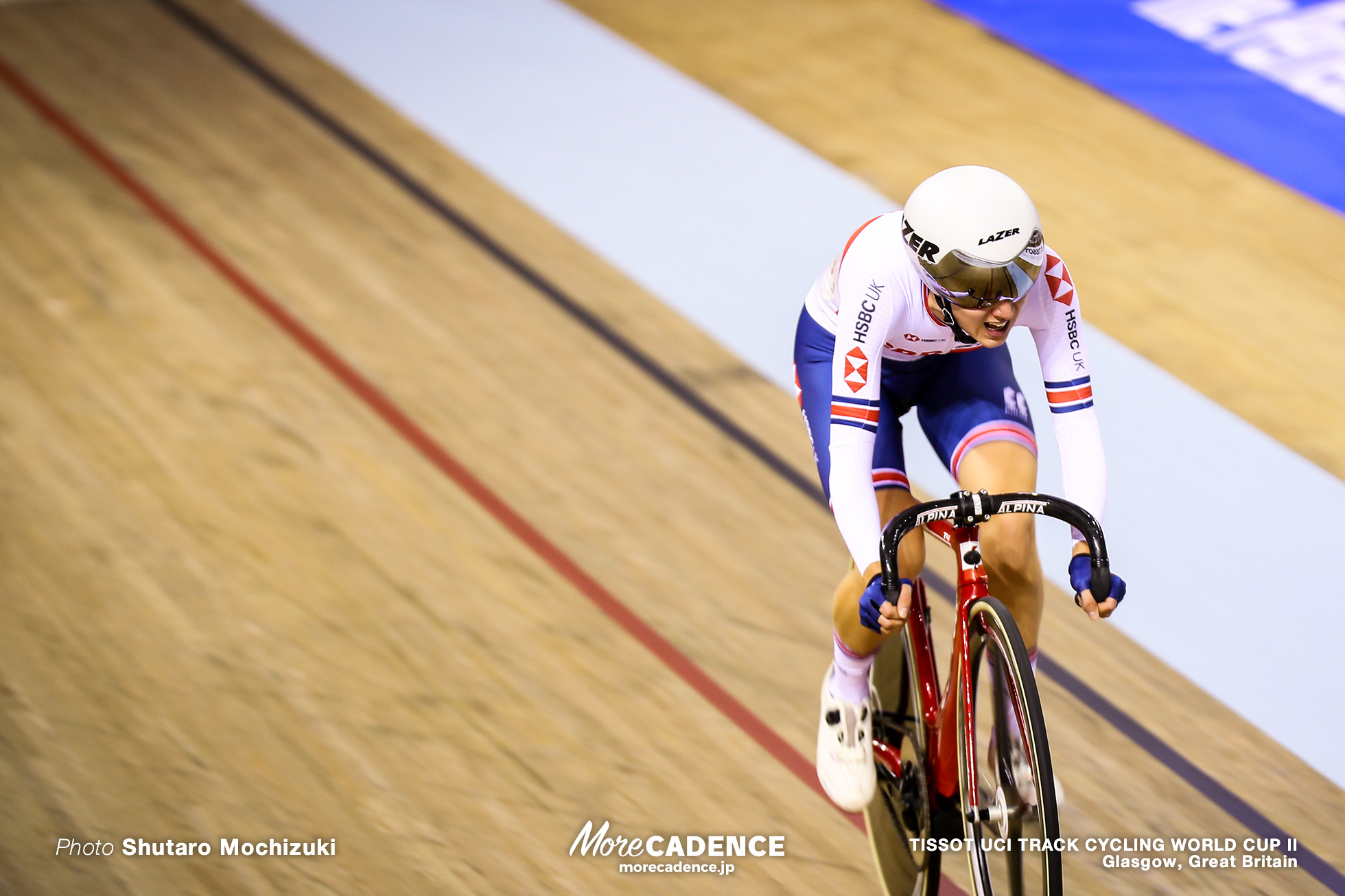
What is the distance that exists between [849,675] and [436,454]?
1.62 metres

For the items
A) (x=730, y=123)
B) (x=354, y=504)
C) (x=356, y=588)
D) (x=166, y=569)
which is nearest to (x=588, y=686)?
(x=356, y=588)

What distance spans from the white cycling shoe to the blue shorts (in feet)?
1.35

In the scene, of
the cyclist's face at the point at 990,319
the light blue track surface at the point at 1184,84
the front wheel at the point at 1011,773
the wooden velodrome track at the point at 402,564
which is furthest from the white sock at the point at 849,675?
the light blue track surface at the point at 1184,84

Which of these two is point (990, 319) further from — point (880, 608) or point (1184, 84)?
point (1184, 84)

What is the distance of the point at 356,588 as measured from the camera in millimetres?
3074

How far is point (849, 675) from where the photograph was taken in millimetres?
2256

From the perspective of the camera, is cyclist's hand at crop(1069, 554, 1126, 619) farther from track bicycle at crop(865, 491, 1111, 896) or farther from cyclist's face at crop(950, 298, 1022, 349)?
cyclist's face at crop(950, 298, 1022, 349)

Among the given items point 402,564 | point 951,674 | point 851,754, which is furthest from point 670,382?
point 951,674

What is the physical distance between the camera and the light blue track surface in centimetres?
467

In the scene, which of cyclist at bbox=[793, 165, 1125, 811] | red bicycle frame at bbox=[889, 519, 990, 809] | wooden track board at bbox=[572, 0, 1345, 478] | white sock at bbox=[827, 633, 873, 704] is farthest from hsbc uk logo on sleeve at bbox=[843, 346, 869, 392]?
wooden track board at bbox=[572, 0, 1345, 478]

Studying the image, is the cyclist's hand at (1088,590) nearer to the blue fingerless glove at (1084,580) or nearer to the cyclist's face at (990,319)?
the blue fingerless glove at (1084,580)

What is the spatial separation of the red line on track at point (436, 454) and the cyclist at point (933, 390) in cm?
43

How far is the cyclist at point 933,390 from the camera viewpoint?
1838mm

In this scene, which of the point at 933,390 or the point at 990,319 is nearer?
the point at 990,319
